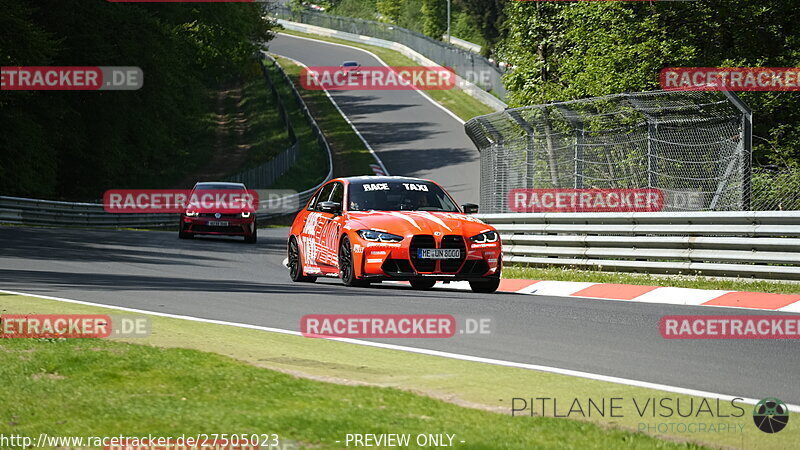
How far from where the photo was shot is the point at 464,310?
39.4 ft

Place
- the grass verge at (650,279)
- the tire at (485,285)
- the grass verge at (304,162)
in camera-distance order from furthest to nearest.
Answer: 1. the grass verge at (304,162)
2. the tire at (485,285)
3. the grass verge at (650,279)

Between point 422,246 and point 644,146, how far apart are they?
164 inches

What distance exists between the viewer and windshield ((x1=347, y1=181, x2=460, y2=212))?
1550cm

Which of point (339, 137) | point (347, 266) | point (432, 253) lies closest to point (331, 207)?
point (347, 266)

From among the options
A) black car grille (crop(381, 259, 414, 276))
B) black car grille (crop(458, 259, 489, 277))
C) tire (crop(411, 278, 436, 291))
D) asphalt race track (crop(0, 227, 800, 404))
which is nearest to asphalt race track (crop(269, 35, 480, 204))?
asphalt race track (crop(0, 227, 800, 404))

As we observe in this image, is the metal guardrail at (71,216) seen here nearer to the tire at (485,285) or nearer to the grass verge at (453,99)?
the tire at (485,285)

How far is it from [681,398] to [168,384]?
3.11 m

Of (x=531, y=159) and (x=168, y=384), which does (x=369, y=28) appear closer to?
(x=531, y=159)

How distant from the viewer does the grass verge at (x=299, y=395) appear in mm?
5867

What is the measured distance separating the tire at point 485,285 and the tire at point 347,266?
146cm

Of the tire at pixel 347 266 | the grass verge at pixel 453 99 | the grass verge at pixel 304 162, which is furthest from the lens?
the grass verge at pixel 453 99

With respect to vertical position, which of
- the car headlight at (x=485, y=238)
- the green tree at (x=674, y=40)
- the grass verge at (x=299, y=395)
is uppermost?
the green tree at (x=674, y=40)

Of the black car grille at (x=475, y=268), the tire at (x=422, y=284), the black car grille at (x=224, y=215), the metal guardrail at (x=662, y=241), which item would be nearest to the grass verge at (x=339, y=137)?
the black car grille at (x=224, y=215)

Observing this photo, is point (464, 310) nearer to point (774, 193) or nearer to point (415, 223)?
point (415, 223)
